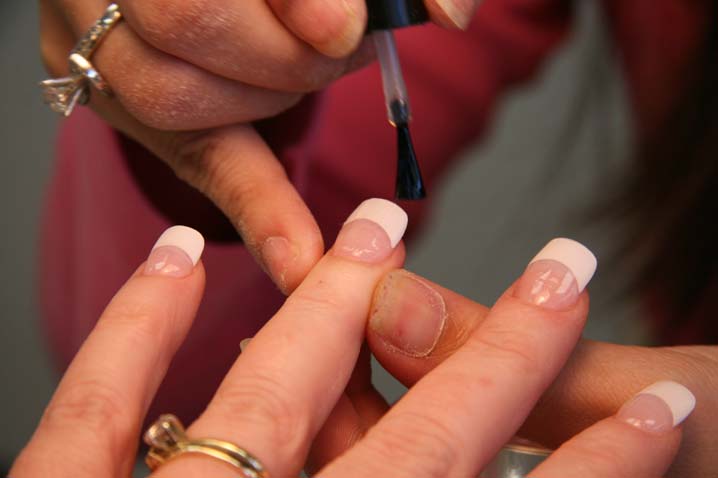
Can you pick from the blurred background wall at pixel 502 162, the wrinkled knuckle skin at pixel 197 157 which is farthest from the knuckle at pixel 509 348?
the blurred background wall at pixel 502 162

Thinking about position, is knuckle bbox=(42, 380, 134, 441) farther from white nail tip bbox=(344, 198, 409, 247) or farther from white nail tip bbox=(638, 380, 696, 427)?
white nail tip bbox=(638, 380, 696, 427)

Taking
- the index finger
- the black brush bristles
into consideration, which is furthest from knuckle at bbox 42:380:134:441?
the black brush bristles

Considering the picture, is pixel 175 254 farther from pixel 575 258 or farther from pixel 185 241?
Result: pixel 575 258

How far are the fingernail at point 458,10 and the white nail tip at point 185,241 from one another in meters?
0.19

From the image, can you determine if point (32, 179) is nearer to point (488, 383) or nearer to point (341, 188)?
point (341, 188)

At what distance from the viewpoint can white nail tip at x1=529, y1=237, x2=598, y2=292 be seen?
1.38 ft

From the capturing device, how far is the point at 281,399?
0.37m

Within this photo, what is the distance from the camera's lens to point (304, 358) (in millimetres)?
386

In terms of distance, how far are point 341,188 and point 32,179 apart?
0.48 m

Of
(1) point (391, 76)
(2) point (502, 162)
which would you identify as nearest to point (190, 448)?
(1) point (391, 76)

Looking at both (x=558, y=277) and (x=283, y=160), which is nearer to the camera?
(x=558, y=277)

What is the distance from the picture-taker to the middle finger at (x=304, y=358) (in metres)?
0.36

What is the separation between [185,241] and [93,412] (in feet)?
0.37

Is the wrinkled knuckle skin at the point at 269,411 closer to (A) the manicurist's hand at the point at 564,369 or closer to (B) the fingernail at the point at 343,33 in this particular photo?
(A) the manicurist's hand at the point at 564,369
